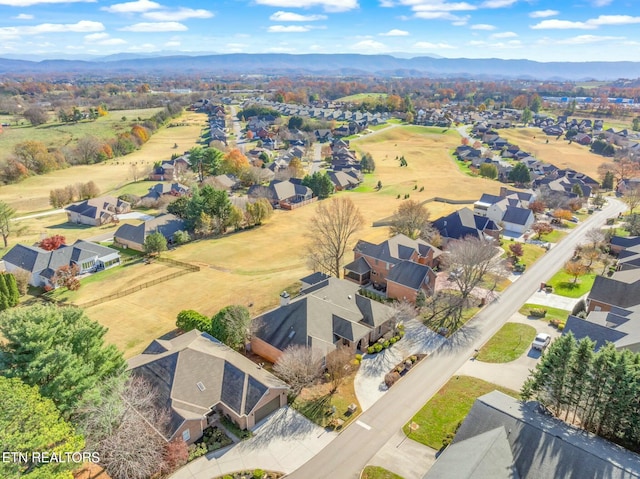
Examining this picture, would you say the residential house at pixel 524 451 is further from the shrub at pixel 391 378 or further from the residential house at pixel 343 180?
the residential house at pixel 343 180

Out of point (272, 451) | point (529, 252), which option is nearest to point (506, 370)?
point (272, 451)

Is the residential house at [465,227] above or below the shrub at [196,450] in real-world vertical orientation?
above

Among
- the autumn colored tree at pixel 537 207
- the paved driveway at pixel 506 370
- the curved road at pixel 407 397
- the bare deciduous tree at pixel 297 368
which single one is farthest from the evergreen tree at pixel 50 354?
the autumn colored tree at pixel 537 207

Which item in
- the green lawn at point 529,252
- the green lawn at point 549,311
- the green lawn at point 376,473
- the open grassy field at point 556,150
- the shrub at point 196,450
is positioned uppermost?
the open grassy field at point 556,150

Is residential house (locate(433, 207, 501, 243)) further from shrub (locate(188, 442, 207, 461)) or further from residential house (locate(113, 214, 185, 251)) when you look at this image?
shrub (locate(188, 442, 207, 461))

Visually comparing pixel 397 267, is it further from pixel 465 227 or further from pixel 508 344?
pixel 465 227

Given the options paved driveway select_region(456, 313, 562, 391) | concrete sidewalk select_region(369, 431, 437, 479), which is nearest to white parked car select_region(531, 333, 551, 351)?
paved driveway select_region(456, 313, 562, 391)
